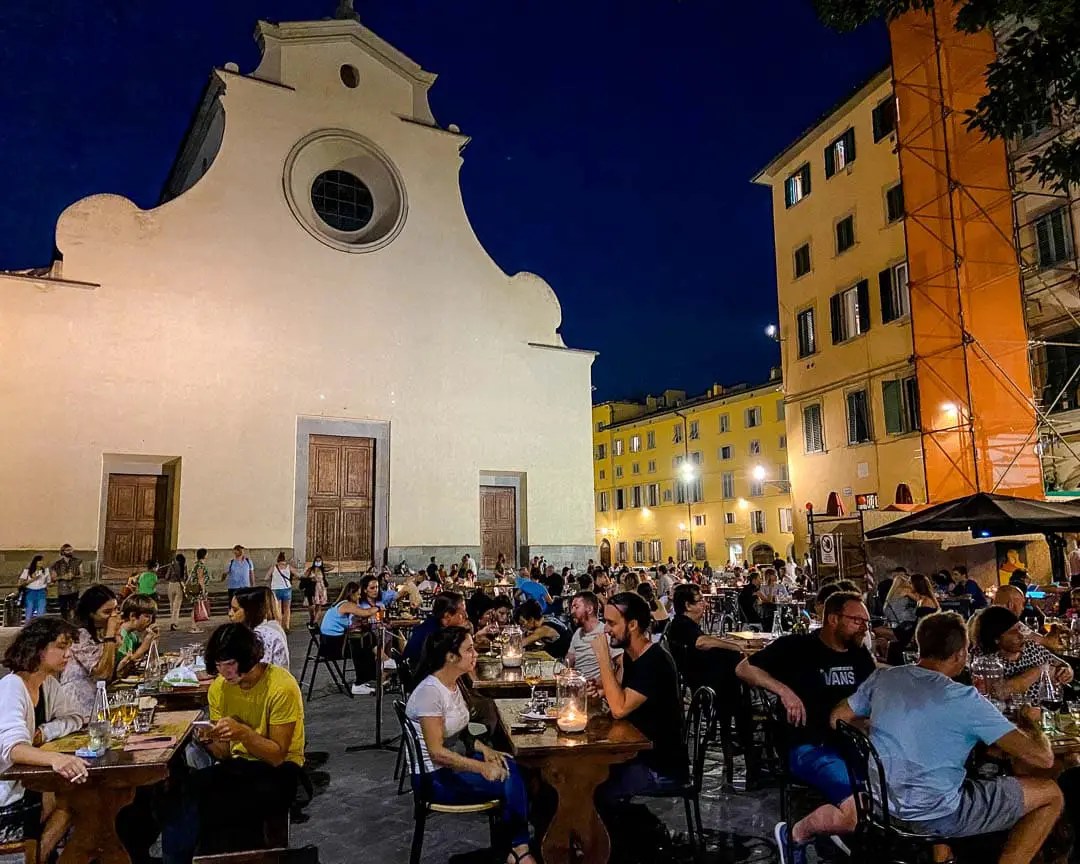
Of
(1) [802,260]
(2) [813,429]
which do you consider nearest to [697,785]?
(2) [813,429]

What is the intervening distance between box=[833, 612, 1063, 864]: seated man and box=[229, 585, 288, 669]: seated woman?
3709mm

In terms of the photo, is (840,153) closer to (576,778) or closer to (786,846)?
(786,846)

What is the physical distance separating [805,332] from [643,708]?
63.5ft

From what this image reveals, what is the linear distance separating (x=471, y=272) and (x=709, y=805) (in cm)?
1746

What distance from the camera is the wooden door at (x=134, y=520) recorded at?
54.5 ft

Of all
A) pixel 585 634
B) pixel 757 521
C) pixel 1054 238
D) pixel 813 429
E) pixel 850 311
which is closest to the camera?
pixel 585 634

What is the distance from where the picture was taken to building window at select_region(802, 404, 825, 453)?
20.9m

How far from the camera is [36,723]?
13.1ft

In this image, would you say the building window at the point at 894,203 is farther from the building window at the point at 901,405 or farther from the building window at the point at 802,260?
the building window at the point at 901,405

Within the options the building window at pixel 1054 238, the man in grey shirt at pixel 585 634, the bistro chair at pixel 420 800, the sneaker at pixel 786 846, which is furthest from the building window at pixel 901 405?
the bistro chair at pixel 420 800

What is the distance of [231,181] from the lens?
60.2 ft

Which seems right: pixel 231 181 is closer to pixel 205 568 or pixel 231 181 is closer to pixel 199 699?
pixel 205 568

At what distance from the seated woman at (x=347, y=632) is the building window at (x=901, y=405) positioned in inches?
524

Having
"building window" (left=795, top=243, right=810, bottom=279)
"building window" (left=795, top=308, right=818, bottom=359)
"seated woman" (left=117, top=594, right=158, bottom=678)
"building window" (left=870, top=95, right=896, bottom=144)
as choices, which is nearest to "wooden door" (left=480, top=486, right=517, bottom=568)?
"building window" (left=795, top=308, right=818, bottom=359)
